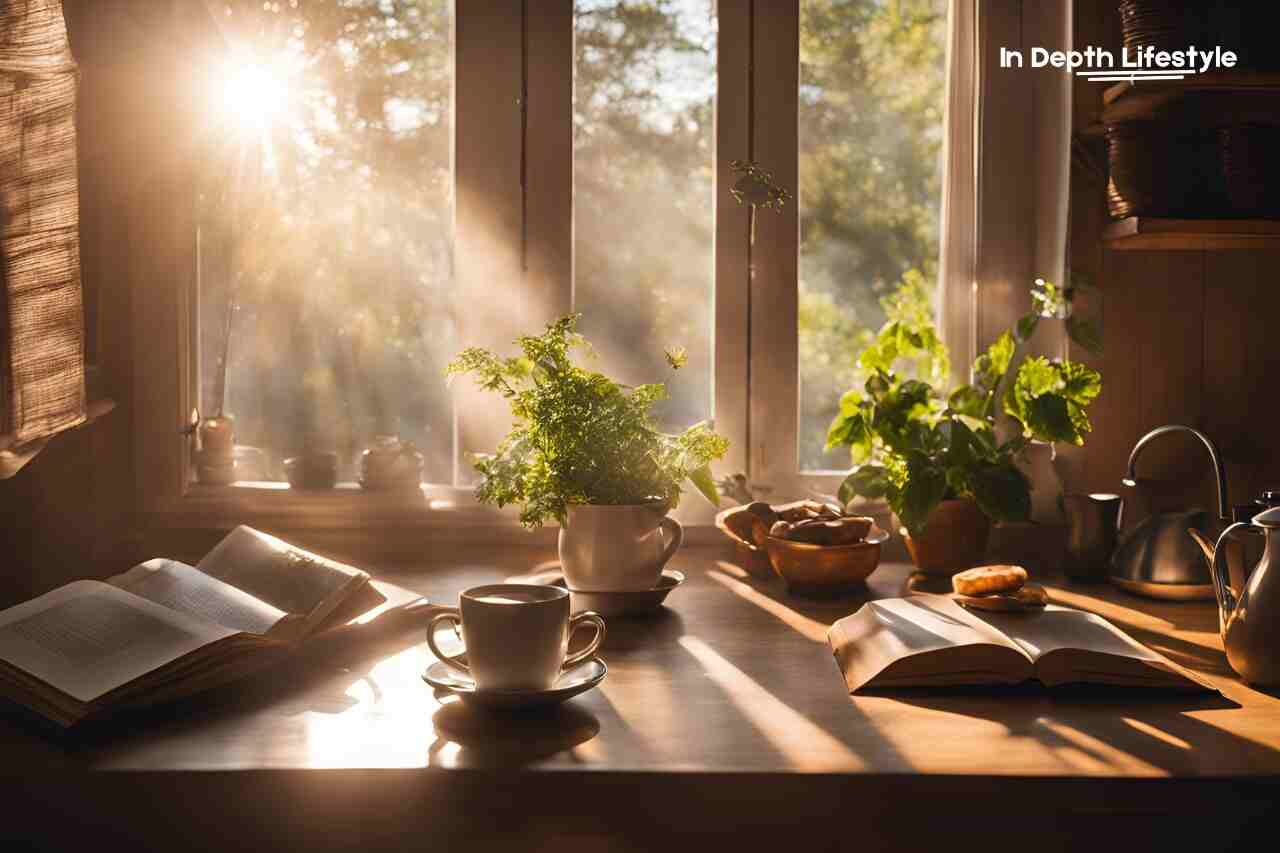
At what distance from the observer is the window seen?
6.91 feet

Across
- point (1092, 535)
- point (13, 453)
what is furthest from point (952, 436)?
point (13, 453)

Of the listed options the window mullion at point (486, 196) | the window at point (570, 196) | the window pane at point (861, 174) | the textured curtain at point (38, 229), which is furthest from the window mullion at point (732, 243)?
the textured curtain at point (38, 229)

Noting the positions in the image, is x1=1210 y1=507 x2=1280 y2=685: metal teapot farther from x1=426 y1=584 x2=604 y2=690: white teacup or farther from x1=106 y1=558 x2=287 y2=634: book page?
x1=106 y1=558 x2=287 y2=634: book page

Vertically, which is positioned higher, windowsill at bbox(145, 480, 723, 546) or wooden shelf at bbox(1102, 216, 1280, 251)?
wooden shelf at bbox(1102, 216, 1280, 251)

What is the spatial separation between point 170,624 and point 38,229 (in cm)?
57

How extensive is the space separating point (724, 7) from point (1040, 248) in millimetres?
753

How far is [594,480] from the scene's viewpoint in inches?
61.5

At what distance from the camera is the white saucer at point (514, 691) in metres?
1.11

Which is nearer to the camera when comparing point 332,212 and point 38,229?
point 38,229

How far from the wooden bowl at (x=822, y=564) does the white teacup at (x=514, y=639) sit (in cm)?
61

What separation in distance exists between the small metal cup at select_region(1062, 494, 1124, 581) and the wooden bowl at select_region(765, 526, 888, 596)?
37cm

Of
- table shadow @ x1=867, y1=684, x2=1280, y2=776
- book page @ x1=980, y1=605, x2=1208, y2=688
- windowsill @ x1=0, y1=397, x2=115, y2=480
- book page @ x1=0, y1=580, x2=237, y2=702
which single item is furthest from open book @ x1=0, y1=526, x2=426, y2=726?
book page @ x1=980, y1=605, x2=1208, y2=688

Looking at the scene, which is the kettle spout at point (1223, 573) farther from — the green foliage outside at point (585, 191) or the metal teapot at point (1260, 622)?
the green foliage outside at point (585, 191)

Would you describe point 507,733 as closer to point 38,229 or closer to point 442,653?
point 442,653
